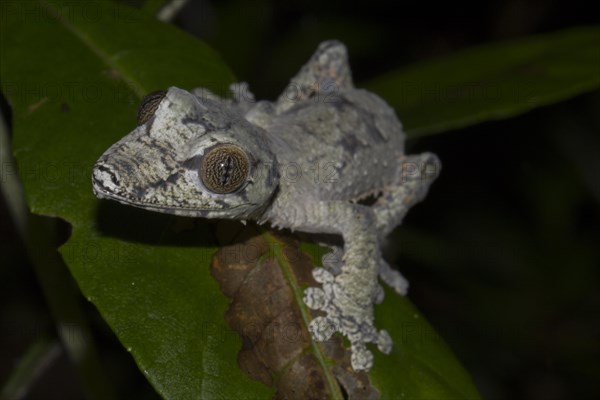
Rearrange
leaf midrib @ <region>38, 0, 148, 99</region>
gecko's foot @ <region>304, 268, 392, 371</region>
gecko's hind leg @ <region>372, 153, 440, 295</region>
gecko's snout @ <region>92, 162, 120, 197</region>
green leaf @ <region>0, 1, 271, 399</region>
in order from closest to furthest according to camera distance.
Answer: gecko's snout @ <region>92, 162, 120, 197</region>, green leaf @ <region>0, 1, 271, 399</region>, gecko's foot @ <region>304, 268, 392, 371</region>, leaf midrib @ <region>38, 0, 148, 99</region>, gecko's hind leg @ <region>372, 153, 440, 295</region>

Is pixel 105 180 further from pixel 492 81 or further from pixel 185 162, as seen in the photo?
pixel 492 81

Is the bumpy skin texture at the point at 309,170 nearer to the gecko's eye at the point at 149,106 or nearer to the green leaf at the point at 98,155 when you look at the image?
the gecko's eye at the point at 149,106

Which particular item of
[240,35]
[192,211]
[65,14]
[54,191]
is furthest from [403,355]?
[240,35]

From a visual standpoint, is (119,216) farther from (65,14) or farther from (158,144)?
(65,14)

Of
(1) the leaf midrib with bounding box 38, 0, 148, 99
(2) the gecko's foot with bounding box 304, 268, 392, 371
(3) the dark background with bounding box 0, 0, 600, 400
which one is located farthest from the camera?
(3) the dark background with bounding box 0, 0, 600, 400

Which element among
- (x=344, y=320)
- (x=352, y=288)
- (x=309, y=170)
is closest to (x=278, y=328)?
(x=344, y=320)

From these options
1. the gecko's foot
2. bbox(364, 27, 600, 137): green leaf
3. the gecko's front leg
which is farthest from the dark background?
the gecko's foot

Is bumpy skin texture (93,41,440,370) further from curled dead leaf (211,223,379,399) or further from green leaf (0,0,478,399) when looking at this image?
green leaf (0,0,478,399)
